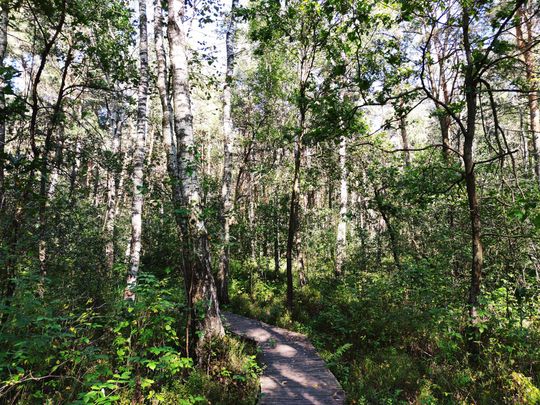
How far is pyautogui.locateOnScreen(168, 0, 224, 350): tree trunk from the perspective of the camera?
5.65 meters

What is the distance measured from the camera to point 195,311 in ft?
18.3

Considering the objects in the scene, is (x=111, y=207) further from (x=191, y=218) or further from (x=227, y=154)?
(x=191, y=218)

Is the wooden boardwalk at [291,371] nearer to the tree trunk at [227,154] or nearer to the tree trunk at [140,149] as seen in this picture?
the tree trunk at [227,154]

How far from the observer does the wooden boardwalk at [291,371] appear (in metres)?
5.18

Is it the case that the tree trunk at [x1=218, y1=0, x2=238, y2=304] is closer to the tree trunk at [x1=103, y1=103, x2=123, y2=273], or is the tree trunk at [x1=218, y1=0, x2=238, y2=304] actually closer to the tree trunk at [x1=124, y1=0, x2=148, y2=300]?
the tree trunk at [x1=124, y1=0, x2=148, y2=300]

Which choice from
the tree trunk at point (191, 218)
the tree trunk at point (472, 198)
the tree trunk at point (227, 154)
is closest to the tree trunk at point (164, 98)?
the tree trunk at point (191, 218)

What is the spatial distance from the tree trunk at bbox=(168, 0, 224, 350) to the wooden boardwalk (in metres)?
1.43

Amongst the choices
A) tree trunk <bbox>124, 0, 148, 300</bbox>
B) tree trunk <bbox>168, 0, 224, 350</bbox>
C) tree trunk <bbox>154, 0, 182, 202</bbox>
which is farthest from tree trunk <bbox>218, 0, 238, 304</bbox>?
tree trunk <bbox>168, 0, 224, 350</bbox>

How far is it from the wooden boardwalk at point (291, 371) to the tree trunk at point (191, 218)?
1.43 m

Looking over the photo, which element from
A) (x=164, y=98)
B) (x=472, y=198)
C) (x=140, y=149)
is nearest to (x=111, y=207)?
(x=140, y=149)

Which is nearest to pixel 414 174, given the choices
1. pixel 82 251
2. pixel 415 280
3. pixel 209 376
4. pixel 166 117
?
pixel 415 280

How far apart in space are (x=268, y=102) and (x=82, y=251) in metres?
11.2

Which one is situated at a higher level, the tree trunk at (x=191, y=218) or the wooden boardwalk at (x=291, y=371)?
the tree trunk at (x=191, y=218)

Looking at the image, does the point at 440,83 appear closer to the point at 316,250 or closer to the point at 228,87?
the point at 228,87
